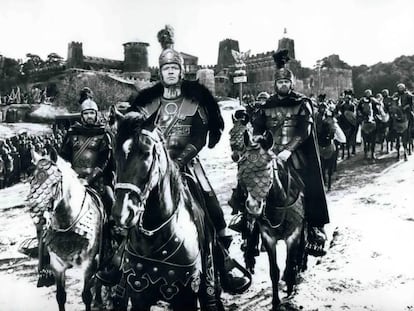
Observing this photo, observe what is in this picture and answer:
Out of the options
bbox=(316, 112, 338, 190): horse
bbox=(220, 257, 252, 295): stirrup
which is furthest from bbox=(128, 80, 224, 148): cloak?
bbox=(316, 112, 338, 190): horse

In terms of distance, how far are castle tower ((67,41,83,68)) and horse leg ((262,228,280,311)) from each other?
10.4 ft

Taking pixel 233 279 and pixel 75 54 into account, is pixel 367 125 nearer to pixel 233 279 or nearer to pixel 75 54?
pixel 233 279

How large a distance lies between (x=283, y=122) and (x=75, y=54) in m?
2.83

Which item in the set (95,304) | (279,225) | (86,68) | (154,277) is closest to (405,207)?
(279,225)

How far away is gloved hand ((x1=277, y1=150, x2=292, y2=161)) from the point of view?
434 centimetres

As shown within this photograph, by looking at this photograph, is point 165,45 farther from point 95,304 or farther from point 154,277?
point 95,304

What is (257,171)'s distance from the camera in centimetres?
390

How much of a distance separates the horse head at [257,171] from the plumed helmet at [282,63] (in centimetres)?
90

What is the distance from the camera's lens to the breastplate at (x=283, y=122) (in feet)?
15.2

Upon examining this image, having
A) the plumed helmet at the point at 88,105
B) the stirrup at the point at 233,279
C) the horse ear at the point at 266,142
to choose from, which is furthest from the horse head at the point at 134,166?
the plumed helmet at the point at 88,105

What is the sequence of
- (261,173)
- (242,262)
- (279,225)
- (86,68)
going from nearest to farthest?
(261,173) → (279,225) → (242,262) → (86,68)

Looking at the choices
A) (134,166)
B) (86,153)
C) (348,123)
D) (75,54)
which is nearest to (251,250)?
(86,153)

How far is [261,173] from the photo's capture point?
3.90 metres

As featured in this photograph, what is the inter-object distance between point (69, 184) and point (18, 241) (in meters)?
1.91
